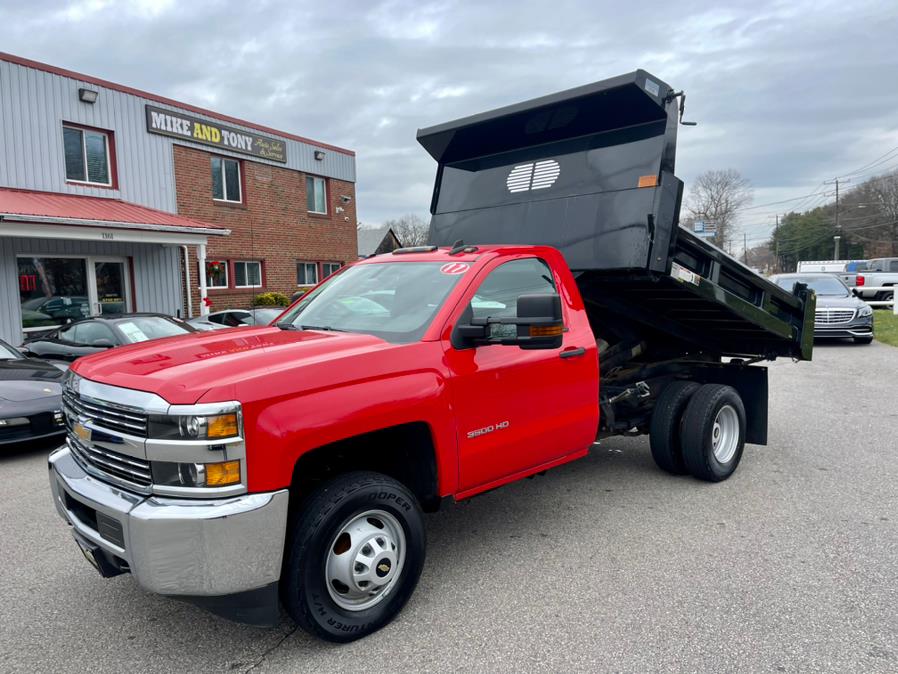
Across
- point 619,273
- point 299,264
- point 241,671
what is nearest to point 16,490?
point 241,671

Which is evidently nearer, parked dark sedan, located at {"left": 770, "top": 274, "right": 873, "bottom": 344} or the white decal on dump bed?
the white decal on dump bed

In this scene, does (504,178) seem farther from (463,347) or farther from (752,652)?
(752,652)

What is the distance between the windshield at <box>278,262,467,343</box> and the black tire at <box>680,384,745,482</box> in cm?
264

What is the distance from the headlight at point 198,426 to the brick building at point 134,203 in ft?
37.1

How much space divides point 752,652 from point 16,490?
5.72 metres

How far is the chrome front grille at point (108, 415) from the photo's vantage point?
8.95 ft

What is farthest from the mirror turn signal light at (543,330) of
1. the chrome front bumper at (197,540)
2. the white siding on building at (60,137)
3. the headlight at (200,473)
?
the white siding on building at (60,137)

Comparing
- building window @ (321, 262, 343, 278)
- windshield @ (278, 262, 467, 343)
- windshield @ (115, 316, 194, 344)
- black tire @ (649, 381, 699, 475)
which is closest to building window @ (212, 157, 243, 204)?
building window @ (321, 262, 343, 278)

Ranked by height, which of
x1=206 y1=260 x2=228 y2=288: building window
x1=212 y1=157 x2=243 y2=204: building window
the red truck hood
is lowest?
the red truck hood

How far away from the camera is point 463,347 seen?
3541mm

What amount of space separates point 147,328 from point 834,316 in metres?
14.3

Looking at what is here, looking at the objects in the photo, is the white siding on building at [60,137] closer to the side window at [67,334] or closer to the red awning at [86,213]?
the red awning at [86,213]

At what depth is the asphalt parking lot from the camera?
2971 millimetres

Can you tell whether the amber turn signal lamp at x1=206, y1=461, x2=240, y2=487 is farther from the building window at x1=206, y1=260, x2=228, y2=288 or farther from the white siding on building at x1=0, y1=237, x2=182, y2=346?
the building window at x1=206, y1=260, x2=228, y2=288
